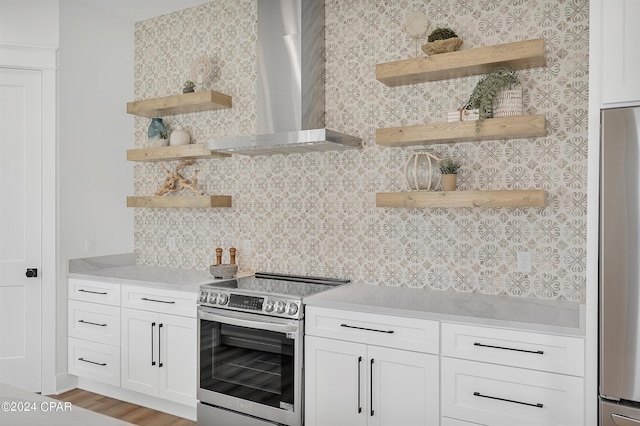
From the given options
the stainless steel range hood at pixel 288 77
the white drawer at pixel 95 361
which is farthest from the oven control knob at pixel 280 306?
the white drawer at pixel 95 361

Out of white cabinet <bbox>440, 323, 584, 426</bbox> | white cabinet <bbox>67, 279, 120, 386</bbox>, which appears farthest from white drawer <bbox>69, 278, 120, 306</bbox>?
white cabinet <bbox>440, 323, 584, 426</bbox>

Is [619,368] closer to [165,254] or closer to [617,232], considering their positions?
[617,232]

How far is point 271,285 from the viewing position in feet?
10.1

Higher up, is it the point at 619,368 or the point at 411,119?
the point at 411,119

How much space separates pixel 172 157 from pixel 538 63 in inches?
105

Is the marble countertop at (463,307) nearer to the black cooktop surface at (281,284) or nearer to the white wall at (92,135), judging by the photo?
the black cooktop surface at (281,284)

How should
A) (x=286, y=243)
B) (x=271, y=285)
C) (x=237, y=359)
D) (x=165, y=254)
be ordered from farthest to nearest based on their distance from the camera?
(x=165, y=254)
(x=286, y=243)
(x=271, y=285)
(x=237, y=359)

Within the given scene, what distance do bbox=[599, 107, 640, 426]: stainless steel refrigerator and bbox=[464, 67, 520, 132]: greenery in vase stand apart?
684mm

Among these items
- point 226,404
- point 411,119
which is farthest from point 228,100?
point 226,404

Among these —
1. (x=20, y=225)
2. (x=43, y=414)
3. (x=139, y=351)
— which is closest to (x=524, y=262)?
(x=43, y=414)

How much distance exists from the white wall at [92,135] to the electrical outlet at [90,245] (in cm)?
2

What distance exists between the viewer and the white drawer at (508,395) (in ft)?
6.59

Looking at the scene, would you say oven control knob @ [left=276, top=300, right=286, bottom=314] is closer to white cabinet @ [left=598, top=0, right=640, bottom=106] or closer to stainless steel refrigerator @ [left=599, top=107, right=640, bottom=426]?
stainless steel refrigerator @ [left=599, top=107, right=640, bottom=426]

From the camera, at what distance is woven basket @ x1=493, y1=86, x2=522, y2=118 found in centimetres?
253
